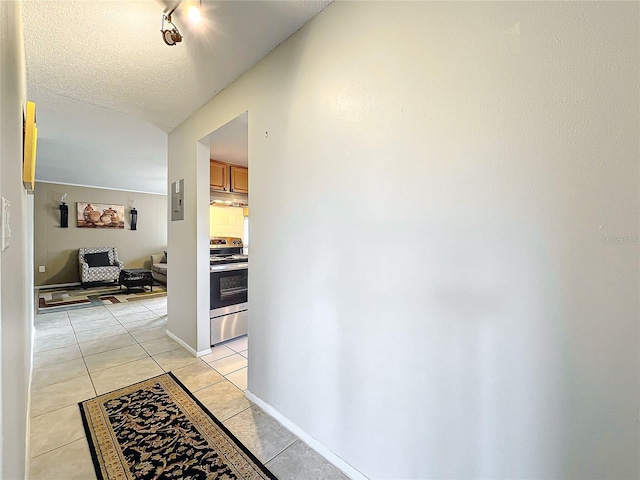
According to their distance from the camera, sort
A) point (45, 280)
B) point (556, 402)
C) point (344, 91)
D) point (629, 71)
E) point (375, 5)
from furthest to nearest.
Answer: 1. point (45, 280)
2. point (344, 91)
3. point (375, 5)
4. point (556, 402)
5. point (629, 71)

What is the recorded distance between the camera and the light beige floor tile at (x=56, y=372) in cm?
219

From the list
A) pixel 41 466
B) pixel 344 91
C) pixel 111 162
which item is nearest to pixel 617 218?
pixel 344 91

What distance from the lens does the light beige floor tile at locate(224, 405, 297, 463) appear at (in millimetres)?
1503

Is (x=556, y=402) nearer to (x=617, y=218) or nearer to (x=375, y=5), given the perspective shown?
(x=617, y=218)

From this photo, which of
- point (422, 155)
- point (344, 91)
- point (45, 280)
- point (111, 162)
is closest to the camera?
point (422, 155)

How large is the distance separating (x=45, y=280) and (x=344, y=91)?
26.1ft

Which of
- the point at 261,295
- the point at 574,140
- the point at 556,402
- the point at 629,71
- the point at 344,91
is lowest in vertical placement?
the point at 556,402

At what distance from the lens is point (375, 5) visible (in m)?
1.20

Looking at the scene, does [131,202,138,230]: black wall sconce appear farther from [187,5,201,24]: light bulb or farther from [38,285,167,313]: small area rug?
[187,5,201,24]: light bulb

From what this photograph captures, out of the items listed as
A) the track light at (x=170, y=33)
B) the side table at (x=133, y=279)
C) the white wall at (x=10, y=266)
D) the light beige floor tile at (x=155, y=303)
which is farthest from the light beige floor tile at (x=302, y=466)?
the side table at (x=133, y=279)

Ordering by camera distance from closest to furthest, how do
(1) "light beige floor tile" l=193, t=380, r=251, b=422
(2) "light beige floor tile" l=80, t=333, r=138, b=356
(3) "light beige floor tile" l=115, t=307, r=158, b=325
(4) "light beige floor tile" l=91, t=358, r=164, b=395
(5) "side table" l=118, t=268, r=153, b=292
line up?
1. (1) "light beige floor tile" l=193, t=380, r=251, b=422
2. (4) "light beige floor tile" l=91, t=358, r=164, b=395
3. (2) "light beige floor tile" l=80, t=333, r=138, b=356
4. (3) "light beige floor tile" l=115, t=307, r=158, b=325
5. (5) "side table" l=118, t=268, r=153, b=292

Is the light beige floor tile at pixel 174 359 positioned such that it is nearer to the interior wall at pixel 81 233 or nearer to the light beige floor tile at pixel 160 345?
the light beige floor tile at pixel 160 345

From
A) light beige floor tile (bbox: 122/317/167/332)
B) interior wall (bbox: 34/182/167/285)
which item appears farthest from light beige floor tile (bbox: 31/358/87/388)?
interior wall (bbox: 34/182/167/285)

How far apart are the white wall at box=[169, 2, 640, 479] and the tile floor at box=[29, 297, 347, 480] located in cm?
21
